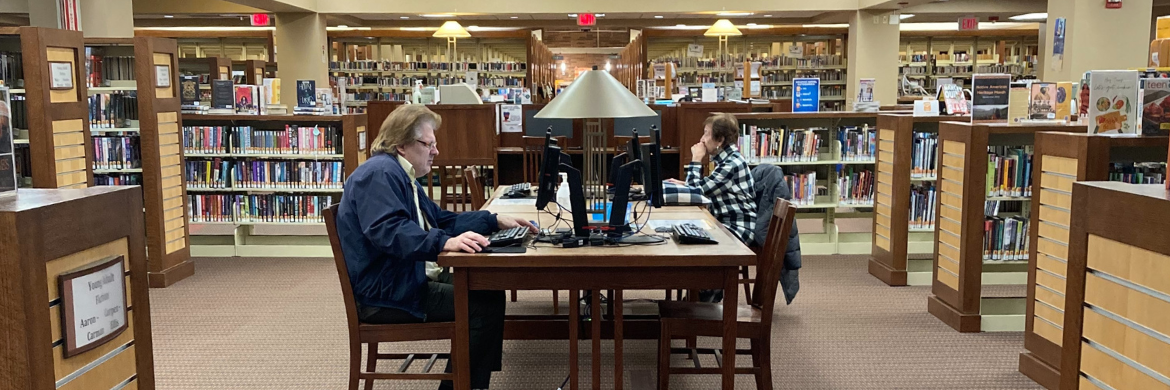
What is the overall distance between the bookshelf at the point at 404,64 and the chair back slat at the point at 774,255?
12256 mm

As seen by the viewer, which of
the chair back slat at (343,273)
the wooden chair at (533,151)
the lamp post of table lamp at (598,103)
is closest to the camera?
the chair back slat at (343,273)

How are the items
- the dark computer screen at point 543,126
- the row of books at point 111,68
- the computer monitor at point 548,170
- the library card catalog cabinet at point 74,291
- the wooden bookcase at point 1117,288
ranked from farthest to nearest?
the dark computer screen at point 543,126 → the row of books at point 111,68 → the computer monitor at point 548,170 → the wooden bookcase at point 1117,288 → the library card catalog cabinet at point 74,291

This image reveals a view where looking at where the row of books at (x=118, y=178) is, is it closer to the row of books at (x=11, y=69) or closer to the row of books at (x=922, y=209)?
the row of books at (x=11, y=69)

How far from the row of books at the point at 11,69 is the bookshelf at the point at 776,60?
415 inches

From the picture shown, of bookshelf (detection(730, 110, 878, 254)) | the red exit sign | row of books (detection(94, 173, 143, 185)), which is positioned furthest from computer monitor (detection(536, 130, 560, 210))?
the red exit sign

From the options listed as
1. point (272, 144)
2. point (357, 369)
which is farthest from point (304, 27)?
point (357, 369)

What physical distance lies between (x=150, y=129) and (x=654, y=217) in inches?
149

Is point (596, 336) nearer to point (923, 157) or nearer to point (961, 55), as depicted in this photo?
point (923, 157)

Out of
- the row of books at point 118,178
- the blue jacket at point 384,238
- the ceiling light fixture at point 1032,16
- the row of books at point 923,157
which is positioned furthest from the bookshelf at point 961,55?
the blue jacket at point 384,238

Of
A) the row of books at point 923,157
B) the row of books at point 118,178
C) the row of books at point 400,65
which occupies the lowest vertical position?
the row of books at point 118,178

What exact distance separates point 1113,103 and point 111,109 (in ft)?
20.6

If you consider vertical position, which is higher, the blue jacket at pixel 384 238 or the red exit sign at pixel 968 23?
the red exit sign at pixel 968 23

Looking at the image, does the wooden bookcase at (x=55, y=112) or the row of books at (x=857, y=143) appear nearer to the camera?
the wooden bookcase at (x=55, y=112)

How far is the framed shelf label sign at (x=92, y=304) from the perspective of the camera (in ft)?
7.08
